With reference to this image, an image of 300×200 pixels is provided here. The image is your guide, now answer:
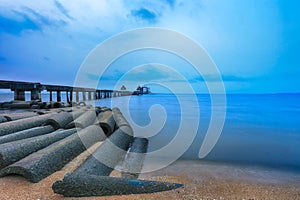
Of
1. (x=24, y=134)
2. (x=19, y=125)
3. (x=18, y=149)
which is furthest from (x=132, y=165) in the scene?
(x=19, y=125)

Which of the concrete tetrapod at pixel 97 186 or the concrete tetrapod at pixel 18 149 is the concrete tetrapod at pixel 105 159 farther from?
the concrete tetrapod at pixel 18 149

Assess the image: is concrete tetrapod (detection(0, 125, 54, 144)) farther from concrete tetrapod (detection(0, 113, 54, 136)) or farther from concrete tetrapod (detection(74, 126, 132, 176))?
concrete tetrapod (detection(74, 126, 132, 176))

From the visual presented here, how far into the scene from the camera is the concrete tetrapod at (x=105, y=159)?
11.5 ft

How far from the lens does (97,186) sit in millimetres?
2758

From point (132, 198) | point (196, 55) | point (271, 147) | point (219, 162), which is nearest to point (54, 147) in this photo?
point (132, 198)

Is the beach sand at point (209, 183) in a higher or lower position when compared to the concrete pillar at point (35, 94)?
lower

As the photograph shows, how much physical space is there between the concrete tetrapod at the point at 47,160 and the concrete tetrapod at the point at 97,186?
757 millimetres

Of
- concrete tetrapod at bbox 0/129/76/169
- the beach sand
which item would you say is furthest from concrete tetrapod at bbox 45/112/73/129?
the beach sand

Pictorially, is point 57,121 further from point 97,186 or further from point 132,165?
point 97,186

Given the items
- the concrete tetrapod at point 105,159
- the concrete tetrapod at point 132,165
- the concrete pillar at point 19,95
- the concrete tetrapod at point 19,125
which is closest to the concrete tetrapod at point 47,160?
the concrete tetrapod at point 105,159

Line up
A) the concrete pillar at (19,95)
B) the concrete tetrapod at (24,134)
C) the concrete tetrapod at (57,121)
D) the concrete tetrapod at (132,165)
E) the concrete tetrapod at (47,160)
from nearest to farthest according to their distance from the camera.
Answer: the concrete tetrapod at (47,160), the concrete tetrapod at (132,165), the concrete tetrapod at (24,134), the concrete tetrapod at (57,121), the concrete pillar at (19,95)

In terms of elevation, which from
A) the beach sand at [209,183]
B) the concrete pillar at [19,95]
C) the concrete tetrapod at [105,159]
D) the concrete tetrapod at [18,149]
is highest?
the concrete pillar at [19,95]

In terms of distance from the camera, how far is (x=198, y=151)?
6.53m

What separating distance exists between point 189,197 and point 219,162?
285cm
